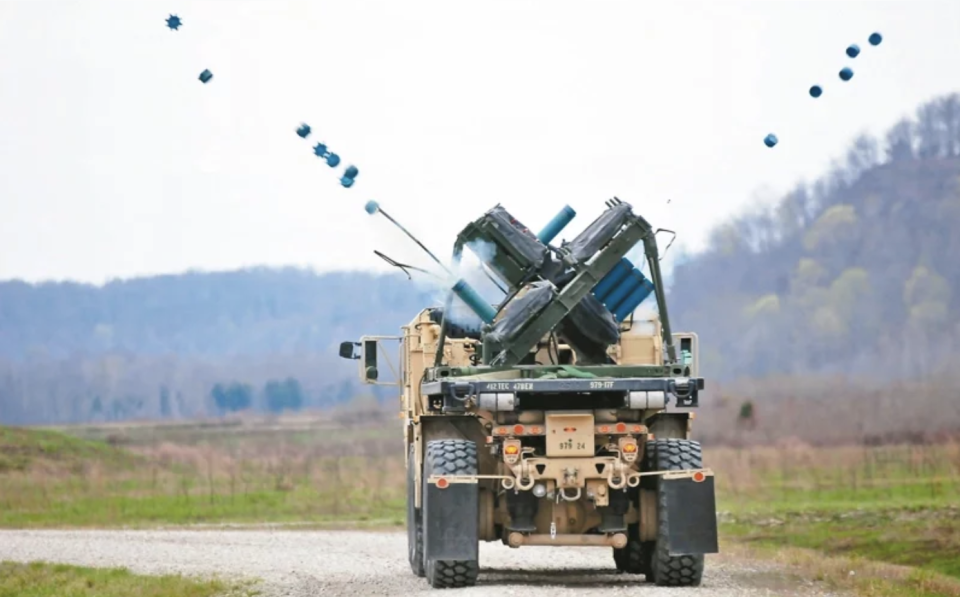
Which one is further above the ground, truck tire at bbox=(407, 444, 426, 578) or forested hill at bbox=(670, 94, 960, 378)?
forested hill at bbox=(670, 94, 960, 378)

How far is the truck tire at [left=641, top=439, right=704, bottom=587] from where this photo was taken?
2325 cm

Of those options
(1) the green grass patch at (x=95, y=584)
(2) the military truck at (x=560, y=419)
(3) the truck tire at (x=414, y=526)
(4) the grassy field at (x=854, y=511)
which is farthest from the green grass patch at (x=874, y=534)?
(1) the green grass patch at (x=95, y=584)

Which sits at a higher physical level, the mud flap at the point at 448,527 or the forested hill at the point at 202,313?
the forested hill at the point at 202,313

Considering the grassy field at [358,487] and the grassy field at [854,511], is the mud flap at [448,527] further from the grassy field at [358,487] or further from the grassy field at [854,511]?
the grassy field at [358,487]

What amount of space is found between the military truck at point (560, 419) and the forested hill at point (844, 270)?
93.0 feet

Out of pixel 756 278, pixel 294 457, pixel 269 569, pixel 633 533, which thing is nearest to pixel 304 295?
pixel 294 457

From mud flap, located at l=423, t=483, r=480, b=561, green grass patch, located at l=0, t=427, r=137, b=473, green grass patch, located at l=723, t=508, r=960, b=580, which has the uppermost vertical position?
green grass patch, located at l=0, t=427, r=137, b=473

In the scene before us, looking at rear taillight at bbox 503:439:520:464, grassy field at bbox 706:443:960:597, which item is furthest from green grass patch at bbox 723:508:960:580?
rear taillight at bbox 503:439:520:464

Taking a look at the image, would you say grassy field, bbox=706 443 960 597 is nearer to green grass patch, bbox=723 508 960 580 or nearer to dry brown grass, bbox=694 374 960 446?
green grass patch, bbox=723 508 960 580

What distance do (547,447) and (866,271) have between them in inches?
1392

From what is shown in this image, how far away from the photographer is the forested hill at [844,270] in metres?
53.6

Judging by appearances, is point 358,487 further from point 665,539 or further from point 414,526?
point 665,539

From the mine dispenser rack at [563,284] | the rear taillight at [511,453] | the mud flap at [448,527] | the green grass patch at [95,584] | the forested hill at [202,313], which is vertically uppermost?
the forested hill at [202,313]

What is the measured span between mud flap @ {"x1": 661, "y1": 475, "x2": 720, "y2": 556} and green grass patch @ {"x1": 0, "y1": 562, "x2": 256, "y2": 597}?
604 centimetres
